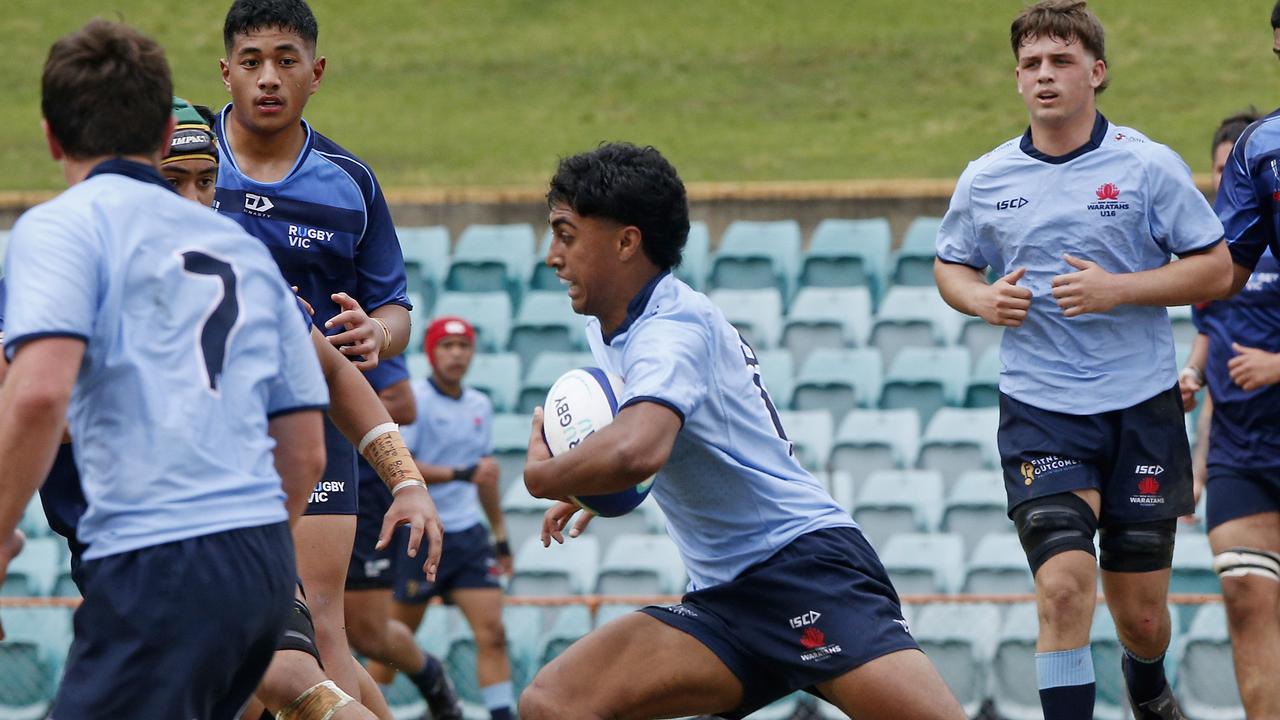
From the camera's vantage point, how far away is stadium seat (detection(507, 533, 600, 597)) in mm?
10531

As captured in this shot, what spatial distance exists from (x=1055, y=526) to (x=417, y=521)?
7.06 ft

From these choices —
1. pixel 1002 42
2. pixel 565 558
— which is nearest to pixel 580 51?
pixel 1002 42

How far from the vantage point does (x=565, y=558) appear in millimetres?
10656

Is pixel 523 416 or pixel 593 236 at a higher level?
pixel 593 236

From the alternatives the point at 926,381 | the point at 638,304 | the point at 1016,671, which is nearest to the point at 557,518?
the point at 638,304

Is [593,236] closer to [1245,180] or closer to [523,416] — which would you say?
[1245,180]

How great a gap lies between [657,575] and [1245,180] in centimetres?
513

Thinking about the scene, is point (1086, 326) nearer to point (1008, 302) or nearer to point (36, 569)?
point (1008, 302)

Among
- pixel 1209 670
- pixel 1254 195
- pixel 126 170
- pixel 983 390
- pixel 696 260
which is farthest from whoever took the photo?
pixel 696 260

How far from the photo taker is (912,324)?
12.2m

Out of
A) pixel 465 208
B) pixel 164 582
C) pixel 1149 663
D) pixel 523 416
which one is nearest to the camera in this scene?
pixel 164 582

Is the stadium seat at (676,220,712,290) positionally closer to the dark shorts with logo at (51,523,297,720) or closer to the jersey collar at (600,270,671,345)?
the jersey collar at (600,270,671,345)

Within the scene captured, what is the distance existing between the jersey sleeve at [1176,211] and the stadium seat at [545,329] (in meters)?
7.46

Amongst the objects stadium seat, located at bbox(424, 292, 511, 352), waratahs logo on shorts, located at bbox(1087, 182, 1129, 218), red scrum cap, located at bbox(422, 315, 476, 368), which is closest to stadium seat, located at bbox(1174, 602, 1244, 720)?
waratahs logo on shorts, located at bbox(1087, 182, 1129, 218)
